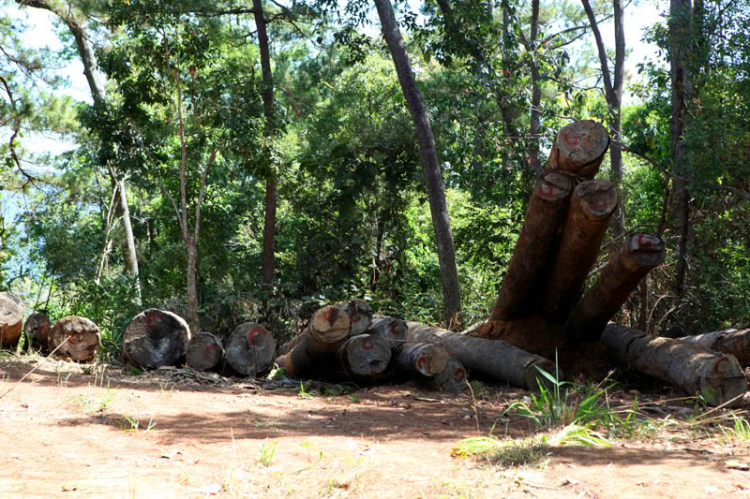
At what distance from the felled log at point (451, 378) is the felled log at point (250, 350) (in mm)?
2035

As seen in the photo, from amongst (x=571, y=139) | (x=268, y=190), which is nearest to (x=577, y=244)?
(x=571, y=139)

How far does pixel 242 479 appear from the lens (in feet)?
10.5

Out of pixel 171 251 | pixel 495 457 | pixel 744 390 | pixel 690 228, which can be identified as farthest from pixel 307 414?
pixel 171 251

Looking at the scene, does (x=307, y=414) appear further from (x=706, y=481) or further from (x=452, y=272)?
(x=452, y=272)

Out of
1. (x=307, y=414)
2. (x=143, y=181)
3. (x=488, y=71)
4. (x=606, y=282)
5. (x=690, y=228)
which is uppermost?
(x=488, y=71)

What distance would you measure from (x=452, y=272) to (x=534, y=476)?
8300mm

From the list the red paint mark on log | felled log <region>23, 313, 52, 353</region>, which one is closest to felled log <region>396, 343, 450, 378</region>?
the red paint mark on log

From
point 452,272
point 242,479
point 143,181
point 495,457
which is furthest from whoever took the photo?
point 143,181

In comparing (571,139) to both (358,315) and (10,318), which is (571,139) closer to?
(358,315)

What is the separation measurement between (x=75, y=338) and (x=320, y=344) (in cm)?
320

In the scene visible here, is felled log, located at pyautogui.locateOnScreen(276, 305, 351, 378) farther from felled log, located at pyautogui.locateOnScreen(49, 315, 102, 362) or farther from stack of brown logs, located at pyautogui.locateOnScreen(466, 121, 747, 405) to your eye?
felled log, located at pyautogui.locateOnScreen(49, 315, 102, 362)

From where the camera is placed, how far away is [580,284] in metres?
7.38

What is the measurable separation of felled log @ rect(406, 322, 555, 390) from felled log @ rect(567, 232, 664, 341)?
2.53ft

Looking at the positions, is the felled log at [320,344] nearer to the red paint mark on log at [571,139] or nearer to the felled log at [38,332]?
the red paint mark on log at [571,139]
